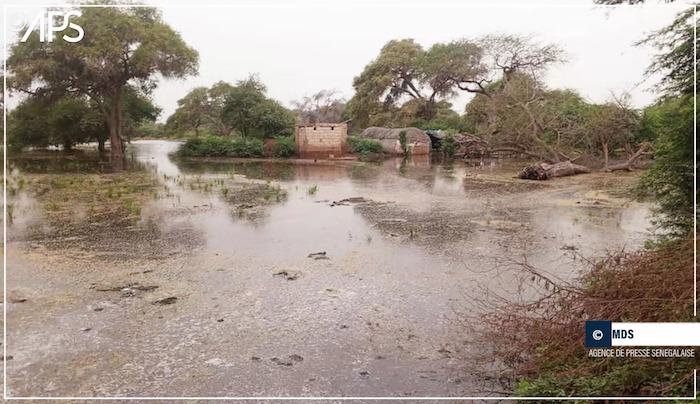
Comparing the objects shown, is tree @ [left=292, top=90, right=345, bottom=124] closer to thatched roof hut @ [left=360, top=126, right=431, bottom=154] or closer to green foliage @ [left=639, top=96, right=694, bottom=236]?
thatched roof hut @ [left=360, top=126, right=431, bottom=154]

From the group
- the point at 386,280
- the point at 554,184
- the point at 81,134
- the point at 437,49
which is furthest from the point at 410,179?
the point at 81,134

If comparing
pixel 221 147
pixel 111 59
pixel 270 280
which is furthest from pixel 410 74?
pixel 270 280

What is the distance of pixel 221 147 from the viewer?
2031cm

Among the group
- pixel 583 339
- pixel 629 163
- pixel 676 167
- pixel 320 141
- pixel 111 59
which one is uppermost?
pixel 111 59

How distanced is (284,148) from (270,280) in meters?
16.3

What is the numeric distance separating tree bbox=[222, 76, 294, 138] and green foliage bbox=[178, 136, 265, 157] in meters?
1.26

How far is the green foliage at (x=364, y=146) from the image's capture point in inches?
836

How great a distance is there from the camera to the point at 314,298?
4.14 meters

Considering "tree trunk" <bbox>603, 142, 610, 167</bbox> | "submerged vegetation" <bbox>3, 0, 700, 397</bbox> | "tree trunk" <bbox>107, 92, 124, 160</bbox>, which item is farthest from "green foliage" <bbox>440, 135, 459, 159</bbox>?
"tree trunk" <bbox>107, 92, 124, 160</bbox>

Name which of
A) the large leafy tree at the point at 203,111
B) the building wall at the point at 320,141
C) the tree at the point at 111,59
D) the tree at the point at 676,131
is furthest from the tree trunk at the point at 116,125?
the tree at the point at 676,131

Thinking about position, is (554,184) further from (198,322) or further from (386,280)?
(198,322)

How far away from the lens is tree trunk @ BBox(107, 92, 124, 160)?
62.0ft

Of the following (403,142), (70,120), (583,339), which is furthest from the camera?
(403,142)

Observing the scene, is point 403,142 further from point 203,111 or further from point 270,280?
Answer: point 270,280
